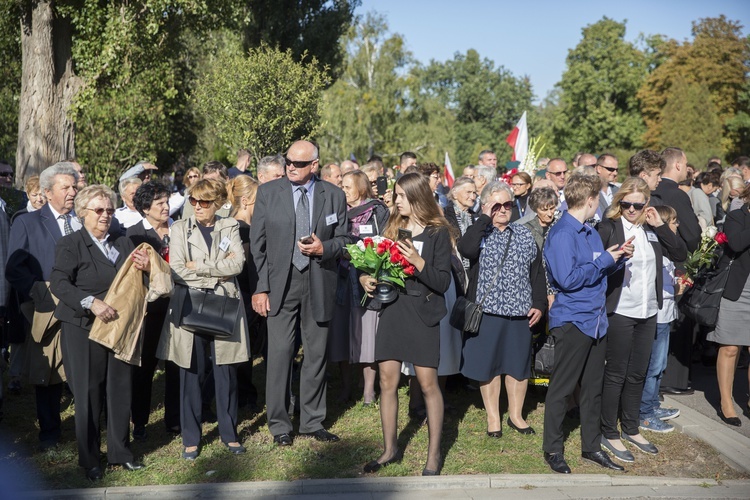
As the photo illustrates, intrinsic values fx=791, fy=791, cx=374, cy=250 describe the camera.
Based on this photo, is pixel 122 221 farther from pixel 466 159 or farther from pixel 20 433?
pixel 466 159

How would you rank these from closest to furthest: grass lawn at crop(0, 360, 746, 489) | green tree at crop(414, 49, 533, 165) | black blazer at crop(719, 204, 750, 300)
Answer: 1. grass lawn at crop(0, 360, 746, 489)
2. black blazer at crop(719, 204, 750, 300)
3. green tree at crop(414, 49, 533, 165)

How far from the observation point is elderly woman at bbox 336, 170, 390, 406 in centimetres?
760

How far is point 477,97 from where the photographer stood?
279 feet

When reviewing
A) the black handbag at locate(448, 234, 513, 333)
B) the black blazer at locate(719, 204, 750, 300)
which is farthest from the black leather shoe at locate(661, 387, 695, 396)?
the black handbag at locate(448, 234, 513, 333)

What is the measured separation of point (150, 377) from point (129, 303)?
1.40 meters

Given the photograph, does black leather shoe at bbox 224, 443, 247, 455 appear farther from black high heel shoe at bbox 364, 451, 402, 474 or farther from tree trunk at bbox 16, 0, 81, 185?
tree trunk at bbox 16, 0, 81, 185

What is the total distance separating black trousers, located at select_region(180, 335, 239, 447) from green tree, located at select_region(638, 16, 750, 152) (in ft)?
162

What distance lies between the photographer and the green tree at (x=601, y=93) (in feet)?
198

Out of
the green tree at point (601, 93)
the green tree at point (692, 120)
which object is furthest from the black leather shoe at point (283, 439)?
the green tree at point (601, 93)

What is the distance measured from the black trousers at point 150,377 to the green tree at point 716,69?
4900 centimetres

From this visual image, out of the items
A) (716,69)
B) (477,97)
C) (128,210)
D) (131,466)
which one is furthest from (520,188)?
(477,97)

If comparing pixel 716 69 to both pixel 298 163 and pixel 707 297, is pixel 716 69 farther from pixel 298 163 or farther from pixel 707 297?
pixel 298 163

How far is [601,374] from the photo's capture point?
6.34 metres

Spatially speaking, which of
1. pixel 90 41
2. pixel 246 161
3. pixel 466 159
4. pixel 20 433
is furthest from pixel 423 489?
pixel 466 159
